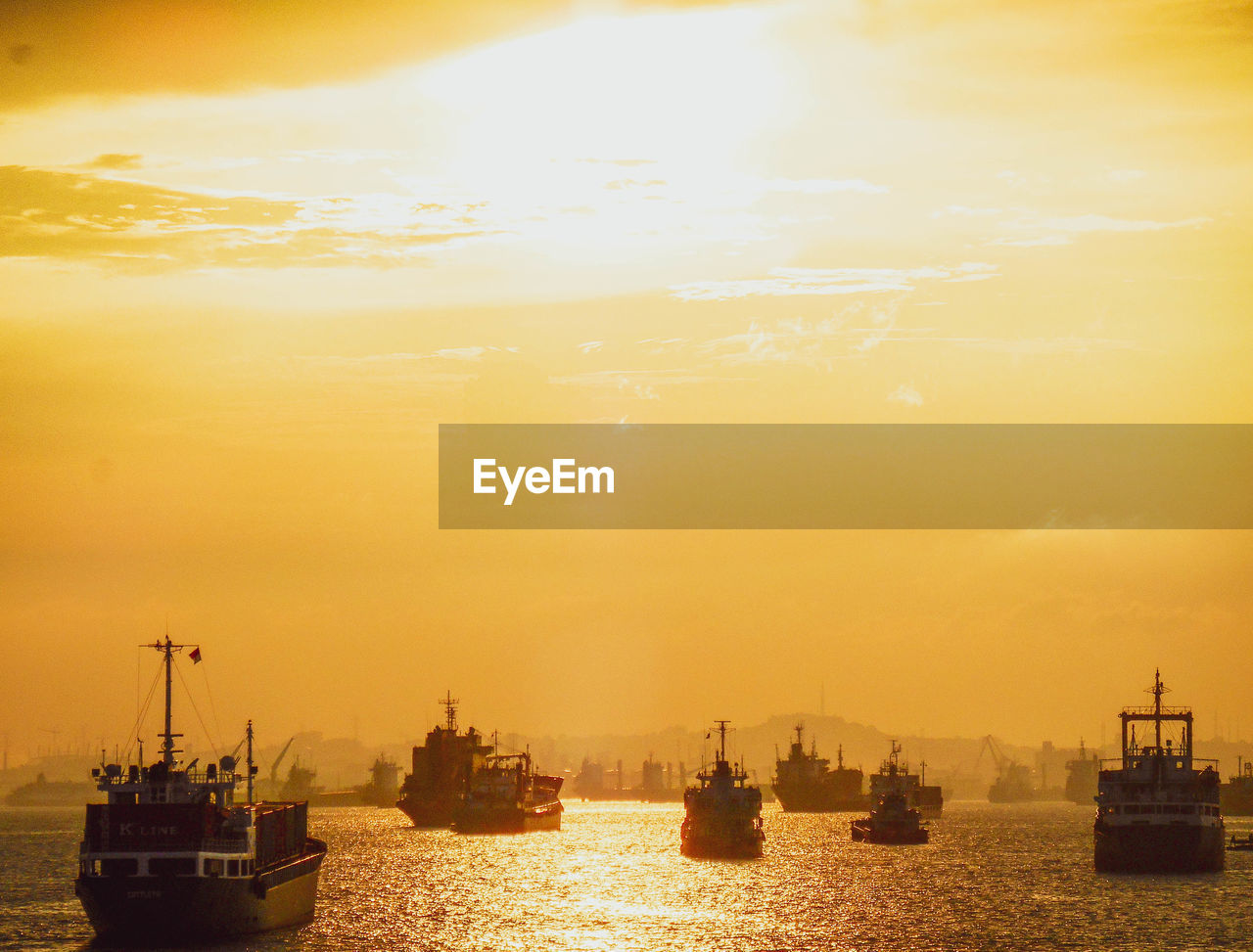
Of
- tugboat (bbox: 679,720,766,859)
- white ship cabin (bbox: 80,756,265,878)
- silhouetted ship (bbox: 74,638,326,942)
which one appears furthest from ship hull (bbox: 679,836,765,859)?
white ship cabin (bbox: 80,756,265,878)

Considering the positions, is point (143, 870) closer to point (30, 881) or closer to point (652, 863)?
point (30, 881)

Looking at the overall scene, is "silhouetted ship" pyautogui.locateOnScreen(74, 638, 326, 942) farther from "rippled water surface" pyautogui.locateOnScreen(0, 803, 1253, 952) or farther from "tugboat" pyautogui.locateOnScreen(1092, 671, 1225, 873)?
"tugboat" pyautogui.locateOnScreen(1092, 671, 1225, 873)

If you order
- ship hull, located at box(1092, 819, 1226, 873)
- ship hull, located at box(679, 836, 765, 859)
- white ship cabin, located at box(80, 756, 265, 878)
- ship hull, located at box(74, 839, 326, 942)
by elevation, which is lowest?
ship hull, located at box(679, 836, 765, 859)

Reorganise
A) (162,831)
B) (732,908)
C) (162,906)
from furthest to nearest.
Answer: (732,908) < (162,831) < (162,906)

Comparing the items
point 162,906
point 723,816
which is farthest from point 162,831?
point 723,816

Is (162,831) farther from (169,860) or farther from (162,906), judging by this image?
(162,906)

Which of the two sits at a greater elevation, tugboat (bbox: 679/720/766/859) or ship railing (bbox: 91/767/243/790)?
ship railing (bbox: 91/767/243/790)
